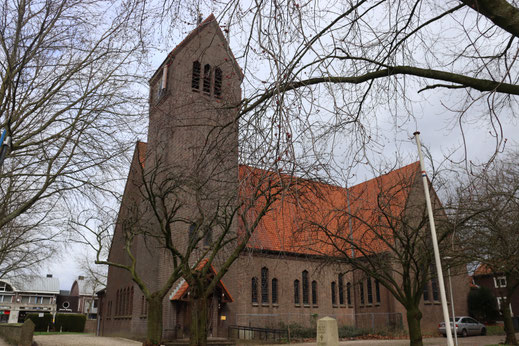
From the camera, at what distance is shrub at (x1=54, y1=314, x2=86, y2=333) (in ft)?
164

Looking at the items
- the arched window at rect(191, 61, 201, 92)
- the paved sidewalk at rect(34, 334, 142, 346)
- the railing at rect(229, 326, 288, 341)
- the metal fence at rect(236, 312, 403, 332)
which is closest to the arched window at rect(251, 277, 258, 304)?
the metal fence at rect(236, 312, 403, 332)

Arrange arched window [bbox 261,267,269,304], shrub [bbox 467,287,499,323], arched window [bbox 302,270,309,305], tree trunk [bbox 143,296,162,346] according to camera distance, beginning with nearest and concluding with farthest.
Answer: tree trunk [bbox 143,296,162,346], arched window [bbox 261,267,269,304], arched window [bbox 302,270,309,305], shrub [bbox 467,287,499,323]

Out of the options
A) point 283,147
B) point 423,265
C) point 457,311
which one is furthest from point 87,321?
point 283,147

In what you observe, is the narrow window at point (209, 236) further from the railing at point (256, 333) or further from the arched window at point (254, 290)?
the railing at point (256, 333)

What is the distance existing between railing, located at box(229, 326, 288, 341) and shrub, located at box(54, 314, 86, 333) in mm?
32976

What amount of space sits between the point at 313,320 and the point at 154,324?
1718 centimetres

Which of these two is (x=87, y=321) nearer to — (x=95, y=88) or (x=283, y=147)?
(x=95, y=88)

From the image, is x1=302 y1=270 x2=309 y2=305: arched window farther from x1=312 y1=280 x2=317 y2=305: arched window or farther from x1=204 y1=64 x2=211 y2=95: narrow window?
x1=204 y1=64 x2=211 y2=95: narrow window

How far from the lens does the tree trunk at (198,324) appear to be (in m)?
14.4

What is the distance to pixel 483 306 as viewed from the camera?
37062 mm

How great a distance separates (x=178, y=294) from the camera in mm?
24312

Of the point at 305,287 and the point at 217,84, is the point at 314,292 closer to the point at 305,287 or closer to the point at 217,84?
the point at 305,287

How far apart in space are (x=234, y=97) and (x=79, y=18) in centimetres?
641

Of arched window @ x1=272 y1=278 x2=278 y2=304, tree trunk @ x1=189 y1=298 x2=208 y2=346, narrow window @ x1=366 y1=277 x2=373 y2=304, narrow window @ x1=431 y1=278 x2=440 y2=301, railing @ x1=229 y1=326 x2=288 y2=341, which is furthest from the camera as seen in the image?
narrow window @ x1=431 y1=278 x2=440 y2=301
